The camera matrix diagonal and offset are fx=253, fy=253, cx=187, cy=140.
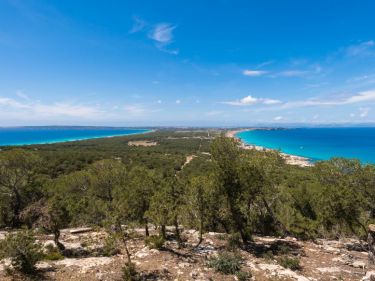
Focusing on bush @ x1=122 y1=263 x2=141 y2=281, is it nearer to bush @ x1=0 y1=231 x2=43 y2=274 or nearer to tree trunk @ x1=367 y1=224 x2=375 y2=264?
bush @ x1=0 y1=231 x2=43 y2=274

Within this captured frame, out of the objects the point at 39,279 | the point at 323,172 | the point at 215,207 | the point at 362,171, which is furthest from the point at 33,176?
the point at 362,171

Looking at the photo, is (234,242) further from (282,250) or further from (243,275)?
(243,275)

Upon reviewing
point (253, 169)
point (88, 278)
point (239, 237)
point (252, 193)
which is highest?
point (253, 169)

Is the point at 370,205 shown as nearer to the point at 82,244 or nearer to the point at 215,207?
the point at 215,207

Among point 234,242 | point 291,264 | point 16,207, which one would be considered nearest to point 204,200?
point 234,242

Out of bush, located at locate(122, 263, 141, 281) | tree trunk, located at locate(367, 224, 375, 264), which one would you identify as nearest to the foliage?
bush, located at locate(122, 263, 141, 281)

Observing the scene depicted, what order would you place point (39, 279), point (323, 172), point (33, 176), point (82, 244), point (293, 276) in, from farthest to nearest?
point (33, 176) < point (323, 172) < point (82, 244) < point (293, 276) < point (39, 279)
